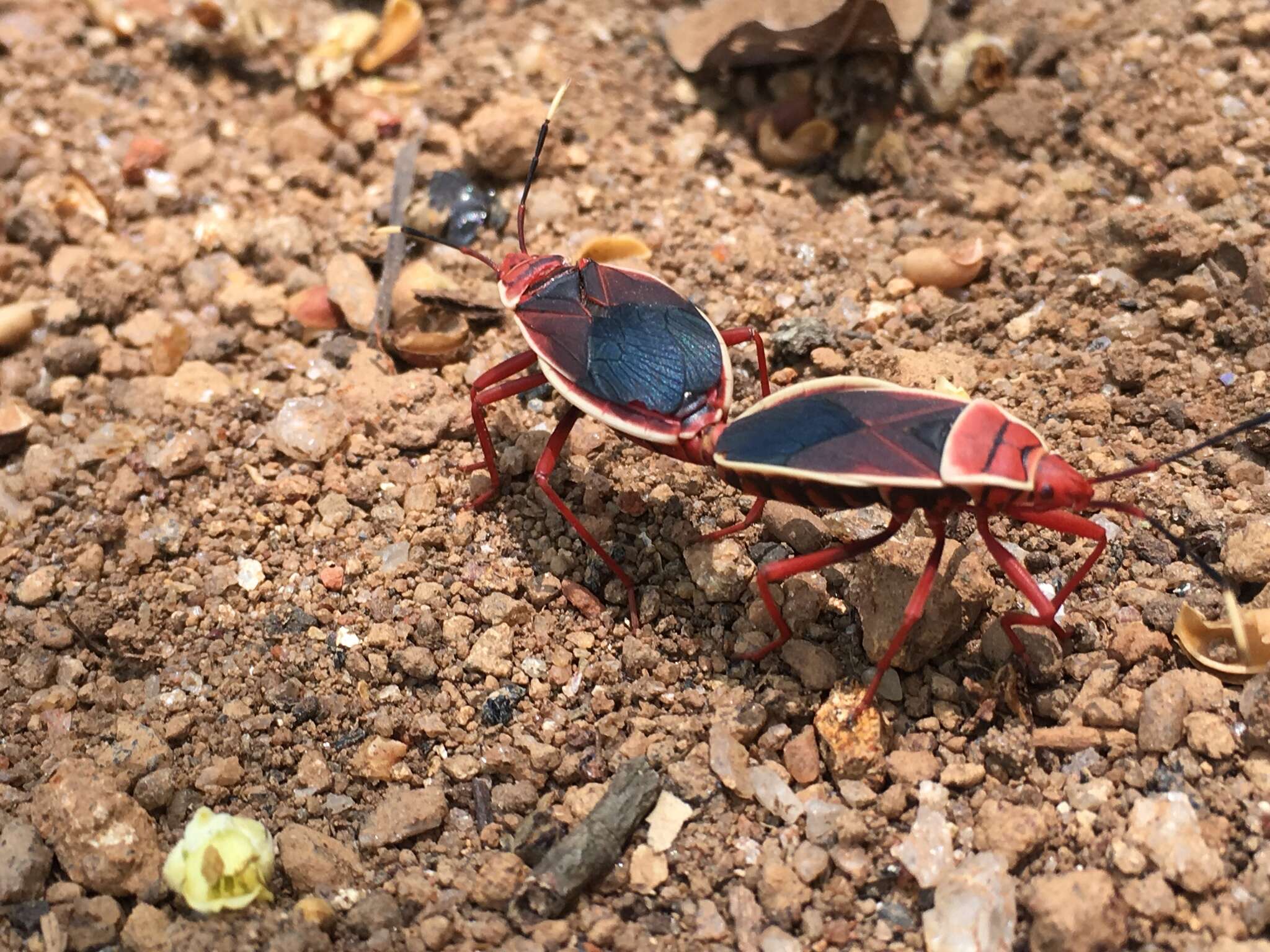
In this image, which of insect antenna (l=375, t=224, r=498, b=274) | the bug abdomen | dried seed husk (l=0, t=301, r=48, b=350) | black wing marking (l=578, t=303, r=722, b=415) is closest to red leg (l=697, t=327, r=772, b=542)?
black wing marking (l=578, t=303, r=722, b=415)

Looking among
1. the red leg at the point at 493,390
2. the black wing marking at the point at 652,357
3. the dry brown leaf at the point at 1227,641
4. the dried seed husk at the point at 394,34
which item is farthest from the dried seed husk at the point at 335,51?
the dry brown leaf at the point at 1227,641

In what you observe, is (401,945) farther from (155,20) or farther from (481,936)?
(155,20)

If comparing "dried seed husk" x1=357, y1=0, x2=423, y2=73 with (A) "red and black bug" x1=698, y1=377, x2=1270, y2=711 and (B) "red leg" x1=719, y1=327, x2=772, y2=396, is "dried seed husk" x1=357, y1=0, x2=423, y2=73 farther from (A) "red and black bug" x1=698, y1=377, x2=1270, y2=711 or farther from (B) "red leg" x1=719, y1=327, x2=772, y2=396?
(A) "red and black bug" x1=698, y1=377, x2=1270, y2=711

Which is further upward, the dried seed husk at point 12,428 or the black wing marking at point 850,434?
the black wing marking at point 850,434

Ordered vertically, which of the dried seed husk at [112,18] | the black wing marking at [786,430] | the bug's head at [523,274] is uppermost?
the black wing marking at [786,430]

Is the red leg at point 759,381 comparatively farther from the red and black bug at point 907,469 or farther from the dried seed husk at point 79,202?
the dried seed husk at point 79,202

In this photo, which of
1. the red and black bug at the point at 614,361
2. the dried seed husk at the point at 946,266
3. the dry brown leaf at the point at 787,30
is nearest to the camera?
the red and black bug at the point at 614,361

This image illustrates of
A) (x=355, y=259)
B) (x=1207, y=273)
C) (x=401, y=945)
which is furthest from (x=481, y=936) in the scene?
→ (x=1207, y=273)

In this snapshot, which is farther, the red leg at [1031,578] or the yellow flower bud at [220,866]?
the red leg at [1031,578]

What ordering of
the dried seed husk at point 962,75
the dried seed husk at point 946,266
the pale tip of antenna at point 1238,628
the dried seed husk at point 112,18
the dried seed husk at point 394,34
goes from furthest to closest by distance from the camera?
the dried seed husk at point 112,18 → the dried seed husk at point 394,34 → the dried seed husk at point 962,75 → the dried seed husk at point 946,266 → the pale tip of antenna at point 1238,628

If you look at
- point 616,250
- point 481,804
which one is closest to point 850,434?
point 481,804
